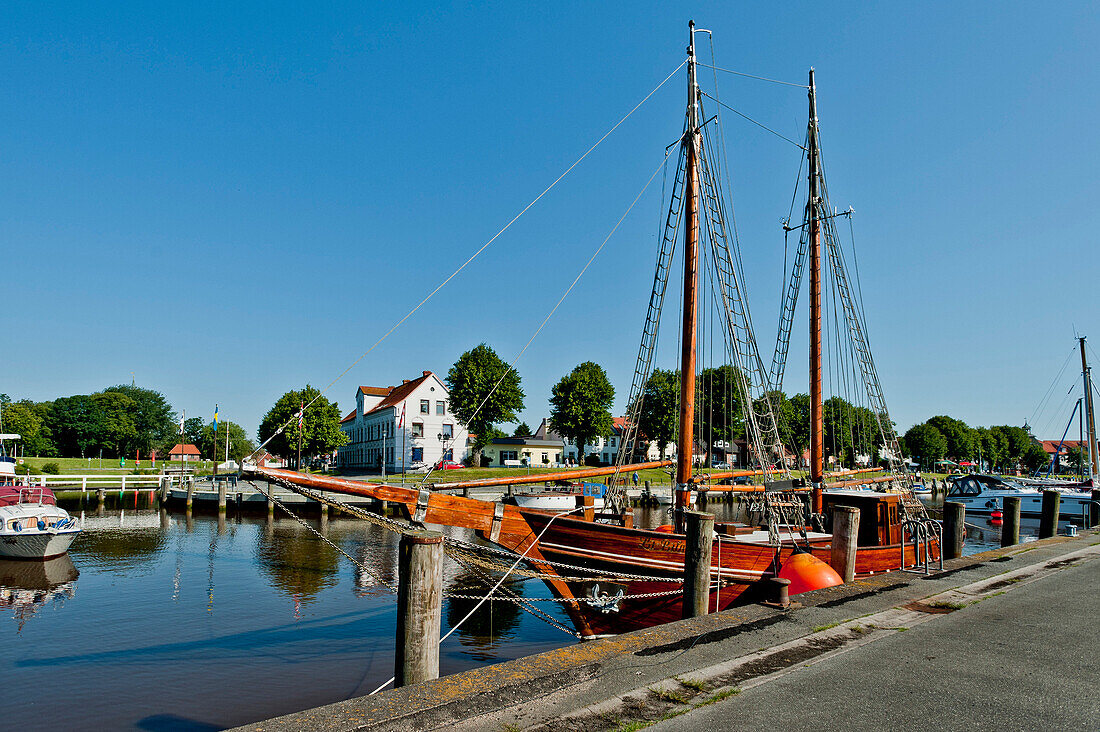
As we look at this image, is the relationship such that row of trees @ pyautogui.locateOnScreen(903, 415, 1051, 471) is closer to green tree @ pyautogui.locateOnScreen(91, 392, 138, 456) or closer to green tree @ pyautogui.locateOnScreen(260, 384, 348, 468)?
green tree @ pyautogui.locateOnScreen(260, 384, 348, 468)

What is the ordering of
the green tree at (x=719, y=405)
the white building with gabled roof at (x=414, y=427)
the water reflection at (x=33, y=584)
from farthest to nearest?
the white building with gabled roof at (x=414, y=427) < the green tree at (x=719, y=405) < the water reflection at (x=33, y=584)

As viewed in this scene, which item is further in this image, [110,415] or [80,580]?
[110,415]

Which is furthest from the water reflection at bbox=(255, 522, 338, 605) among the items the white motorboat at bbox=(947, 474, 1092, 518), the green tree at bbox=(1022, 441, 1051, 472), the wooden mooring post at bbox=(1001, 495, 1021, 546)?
the green tree at bbox=(1022, 441, 1051, 472)

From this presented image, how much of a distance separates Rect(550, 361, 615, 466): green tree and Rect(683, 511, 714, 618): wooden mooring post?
6560cm

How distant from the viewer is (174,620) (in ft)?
47.4

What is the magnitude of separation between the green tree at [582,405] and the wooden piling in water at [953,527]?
58.7 meters

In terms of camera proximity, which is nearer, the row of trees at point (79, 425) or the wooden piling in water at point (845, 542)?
the wooden piling in water at point (845, 542)

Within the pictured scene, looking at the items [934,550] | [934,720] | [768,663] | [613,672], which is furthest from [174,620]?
[934,550]

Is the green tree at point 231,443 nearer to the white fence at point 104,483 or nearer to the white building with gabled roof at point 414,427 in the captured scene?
the white building with gabled roof at point 414,427

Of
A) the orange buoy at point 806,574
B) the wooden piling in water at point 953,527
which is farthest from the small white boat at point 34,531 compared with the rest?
the wooden piling in water at point 953,527

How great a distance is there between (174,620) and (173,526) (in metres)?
20.5

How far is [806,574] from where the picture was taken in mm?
10852

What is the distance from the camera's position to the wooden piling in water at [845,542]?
10.4 metres

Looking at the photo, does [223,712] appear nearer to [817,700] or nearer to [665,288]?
[817,700]
